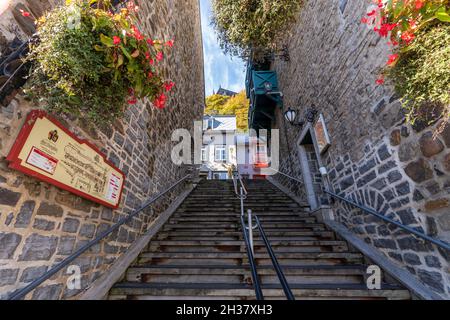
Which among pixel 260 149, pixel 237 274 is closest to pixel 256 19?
pixel 237 274

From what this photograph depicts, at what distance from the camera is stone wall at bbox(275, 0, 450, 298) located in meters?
2.05

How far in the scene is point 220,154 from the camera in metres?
15.1

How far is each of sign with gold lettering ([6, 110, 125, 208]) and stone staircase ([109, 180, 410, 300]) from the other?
106cm

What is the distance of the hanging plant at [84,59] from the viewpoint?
4.36 feet

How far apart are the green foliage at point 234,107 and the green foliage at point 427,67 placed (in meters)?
16.7

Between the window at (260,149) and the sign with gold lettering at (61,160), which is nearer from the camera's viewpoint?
the sign with gold lettering at (61,160)

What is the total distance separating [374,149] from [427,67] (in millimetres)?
1572

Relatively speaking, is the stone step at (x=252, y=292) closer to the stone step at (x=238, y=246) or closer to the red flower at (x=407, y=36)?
the stone step at (x=238, y=246)

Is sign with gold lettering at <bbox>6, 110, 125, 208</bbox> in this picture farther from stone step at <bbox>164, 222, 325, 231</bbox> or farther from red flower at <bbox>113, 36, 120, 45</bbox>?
stone step at <bbox>164, 222, 325, 231</bbox>

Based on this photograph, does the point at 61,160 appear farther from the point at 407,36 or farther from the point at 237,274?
the point at 407,36

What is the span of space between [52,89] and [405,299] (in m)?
3.73

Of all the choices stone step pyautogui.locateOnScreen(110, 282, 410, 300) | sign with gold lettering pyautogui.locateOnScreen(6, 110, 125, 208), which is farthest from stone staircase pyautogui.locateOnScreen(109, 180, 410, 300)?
sign with gold lettering pyautogui.locateOnScreen(6, 110, 125, 208)

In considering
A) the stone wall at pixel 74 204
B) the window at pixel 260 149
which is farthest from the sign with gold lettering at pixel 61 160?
the window at pixel 260 149

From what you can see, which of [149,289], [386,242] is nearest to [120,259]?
[149,289]
